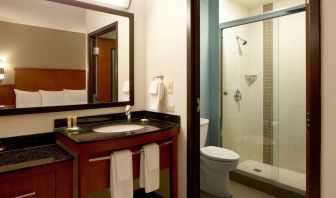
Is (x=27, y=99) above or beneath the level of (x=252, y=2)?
beneath

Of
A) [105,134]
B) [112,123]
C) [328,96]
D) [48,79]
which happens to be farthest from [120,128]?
[328,96]

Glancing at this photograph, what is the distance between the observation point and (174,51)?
2039 mm

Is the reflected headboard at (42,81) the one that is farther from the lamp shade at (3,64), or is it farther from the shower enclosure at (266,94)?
the shower enclosure at (266,94)

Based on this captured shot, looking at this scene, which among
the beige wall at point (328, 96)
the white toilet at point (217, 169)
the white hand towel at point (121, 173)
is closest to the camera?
the beige wall at point (328, 96)

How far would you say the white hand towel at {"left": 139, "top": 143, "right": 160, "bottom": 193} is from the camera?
66.8 inches

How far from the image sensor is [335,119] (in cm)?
122

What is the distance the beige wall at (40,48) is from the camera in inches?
62.5

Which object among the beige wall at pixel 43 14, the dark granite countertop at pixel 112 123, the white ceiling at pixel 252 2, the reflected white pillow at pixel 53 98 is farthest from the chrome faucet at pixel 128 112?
the white ceiling at pixel 252 2

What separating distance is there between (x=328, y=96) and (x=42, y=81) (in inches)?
74.1

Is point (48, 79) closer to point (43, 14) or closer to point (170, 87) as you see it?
point (43, 14)

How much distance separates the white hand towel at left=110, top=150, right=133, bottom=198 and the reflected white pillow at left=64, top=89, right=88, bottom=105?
24.9 inches

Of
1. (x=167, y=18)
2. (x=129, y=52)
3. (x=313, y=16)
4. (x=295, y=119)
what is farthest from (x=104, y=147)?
(x=295, y=119)

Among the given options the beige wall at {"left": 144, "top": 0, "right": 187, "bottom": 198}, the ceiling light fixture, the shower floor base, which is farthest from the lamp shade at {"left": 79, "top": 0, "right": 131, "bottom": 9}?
the shower floor base

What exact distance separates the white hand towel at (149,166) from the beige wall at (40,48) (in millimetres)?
899
